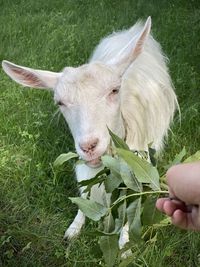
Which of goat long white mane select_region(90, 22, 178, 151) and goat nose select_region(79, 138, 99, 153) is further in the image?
goat long white mane select_region(90, 22, 178, 151)

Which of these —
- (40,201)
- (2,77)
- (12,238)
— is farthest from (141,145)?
(2,77)

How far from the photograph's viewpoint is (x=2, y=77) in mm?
5887

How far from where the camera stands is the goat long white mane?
3.83m

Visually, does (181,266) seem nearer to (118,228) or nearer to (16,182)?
(118,228)

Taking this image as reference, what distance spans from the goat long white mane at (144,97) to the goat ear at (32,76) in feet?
1.31

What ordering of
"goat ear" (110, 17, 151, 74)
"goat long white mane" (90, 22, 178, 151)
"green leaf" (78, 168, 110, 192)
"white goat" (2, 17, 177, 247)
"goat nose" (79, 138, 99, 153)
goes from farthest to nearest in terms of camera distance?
"goat long white mane" (90, 22, 178, 151), "goat ear" (110, 17, 151, 74), "white goat" (2, 17, 177, 247), "goat nose" (79, 138, 99, 153), "green leaf" (78, 168, 110, 192)

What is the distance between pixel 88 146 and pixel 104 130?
155 mm

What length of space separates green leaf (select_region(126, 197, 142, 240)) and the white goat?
602 mm

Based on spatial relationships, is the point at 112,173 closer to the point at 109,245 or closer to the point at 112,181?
the point at 112,181

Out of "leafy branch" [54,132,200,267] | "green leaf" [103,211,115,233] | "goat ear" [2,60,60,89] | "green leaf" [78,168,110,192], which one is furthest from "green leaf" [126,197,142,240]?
"goat ear" [2,60,60,89]

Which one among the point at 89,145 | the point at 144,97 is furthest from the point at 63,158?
the point at 144,97

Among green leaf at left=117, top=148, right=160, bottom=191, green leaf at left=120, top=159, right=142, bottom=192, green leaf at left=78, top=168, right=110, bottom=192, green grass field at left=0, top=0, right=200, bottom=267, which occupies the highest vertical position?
green leaf at left=117, top=148, right=160, bottom=191

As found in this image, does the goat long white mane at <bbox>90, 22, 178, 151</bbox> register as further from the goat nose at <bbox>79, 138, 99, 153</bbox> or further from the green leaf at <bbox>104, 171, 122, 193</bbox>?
the green leaf at <bbox>104, 171, 122, 193</bbox>

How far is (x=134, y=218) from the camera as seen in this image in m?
2.29
